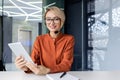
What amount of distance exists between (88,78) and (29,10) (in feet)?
17.4

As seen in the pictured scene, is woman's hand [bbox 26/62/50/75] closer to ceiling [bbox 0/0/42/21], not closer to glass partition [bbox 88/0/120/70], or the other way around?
glass partition [bbox 88/0/120/70]

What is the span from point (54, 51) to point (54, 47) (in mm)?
26

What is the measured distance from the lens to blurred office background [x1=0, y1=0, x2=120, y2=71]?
497 cm

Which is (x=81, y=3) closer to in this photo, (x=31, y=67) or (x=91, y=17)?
(x=91, y=17)

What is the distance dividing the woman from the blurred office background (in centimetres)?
325

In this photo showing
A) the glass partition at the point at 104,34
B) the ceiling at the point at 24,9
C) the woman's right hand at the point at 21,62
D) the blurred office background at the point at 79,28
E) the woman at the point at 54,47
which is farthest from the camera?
the ceiling at the point at 24,9

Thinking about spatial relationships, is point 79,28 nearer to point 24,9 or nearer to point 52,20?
point 24,9

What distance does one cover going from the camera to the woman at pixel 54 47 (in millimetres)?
1566

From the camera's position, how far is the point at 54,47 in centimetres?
162

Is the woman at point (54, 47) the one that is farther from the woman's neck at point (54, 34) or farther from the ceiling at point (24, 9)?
the ceiling at point (24, 9)

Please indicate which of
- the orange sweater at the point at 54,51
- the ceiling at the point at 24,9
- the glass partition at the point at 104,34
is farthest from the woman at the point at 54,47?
the ceiling at the point at 24,9

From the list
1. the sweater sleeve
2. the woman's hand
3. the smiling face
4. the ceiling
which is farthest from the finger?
the ceiling

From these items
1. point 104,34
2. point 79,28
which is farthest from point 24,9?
point 104,34

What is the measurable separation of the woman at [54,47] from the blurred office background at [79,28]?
325 cm
